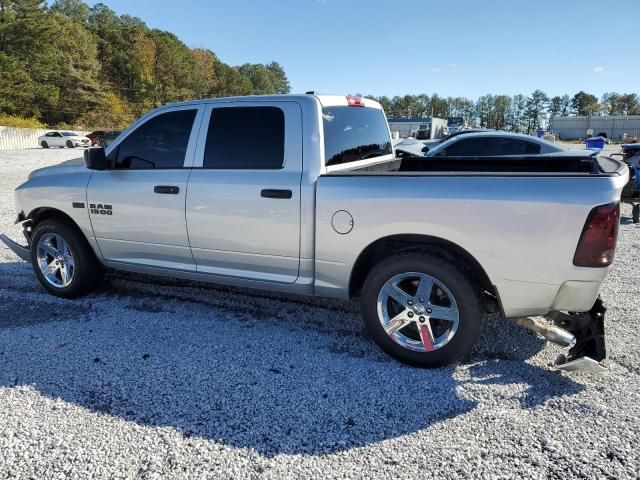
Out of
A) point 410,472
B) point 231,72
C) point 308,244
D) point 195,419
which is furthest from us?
point 231,72

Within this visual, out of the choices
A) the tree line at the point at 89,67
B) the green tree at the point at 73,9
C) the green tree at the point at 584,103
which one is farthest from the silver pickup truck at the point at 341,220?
the green tree at the point at 584,103

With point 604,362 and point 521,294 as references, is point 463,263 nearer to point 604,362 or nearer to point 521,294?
point 521,294

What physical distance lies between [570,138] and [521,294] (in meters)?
103

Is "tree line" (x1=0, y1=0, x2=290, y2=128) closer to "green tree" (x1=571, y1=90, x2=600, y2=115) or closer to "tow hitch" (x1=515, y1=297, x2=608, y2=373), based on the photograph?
"tow hitch" (x1=515, y1=297, x2=608, y2=373)

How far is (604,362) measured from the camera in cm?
275

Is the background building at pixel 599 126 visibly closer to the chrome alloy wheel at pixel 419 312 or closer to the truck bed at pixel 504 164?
the truck bed at pixel 504 164

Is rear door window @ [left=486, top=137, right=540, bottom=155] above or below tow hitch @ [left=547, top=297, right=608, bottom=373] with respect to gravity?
above

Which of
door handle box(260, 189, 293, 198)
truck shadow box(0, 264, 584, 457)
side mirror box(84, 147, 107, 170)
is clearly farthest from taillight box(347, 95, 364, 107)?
side mirror box(84, 147, 107, 170)

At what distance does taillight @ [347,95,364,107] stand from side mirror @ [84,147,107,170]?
A: 2321mm

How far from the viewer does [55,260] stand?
462cm

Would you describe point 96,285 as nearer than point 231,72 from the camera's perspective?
Yes

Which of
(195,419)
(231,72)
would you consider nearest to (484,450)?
(195,419)

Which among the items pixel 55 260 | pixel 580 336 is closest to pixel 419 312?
pixel 580 336

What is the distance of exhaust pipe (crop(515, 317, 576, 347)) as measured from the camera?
290cm
